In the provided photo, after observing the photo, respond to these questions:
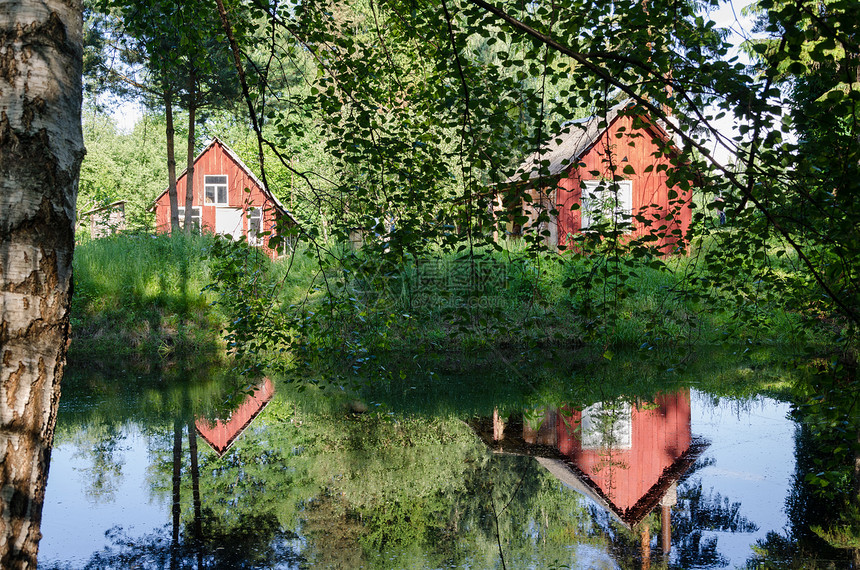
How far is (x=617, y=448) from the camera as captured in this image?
9.28 metres

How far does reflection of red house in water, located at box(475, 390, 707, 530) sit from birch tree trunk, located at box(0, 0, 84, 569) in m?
5.74

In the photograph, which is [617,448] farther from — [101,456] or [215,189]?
[215,189]

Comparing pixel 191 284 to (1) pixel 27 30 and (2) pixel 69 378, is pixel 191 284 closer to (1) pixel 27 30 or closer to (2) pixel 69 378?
(2) pixel 69 378

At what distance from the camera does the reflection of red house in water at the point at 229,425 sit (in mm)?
9836

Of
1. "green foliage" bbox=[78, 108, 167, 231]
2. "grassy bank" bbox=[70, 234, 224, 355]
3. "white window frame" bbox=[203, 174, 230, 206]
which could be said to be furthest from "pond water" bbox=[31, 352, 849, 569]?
"green foliage" bbox=[78, 108, 167, 231]

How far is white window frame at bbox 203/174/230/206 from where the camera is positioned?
3216 centimetres

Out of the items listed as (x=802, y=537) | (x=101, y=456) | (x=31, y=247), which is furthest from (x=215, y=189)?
(x=31, y=247)

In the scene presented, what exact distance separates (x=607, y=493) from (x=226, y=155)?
28260 mm

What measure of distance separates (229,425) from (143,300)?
5.85 m

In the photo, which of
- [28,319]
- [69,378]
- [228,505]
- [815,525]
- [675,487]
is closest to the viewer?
[28,319]

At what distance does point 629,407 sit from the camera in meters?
11.3

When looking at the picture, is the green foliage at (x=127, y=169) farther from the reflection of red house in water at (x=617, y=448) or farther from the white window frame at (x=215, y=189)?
the reflection of red house in water at (x=617, y=448)

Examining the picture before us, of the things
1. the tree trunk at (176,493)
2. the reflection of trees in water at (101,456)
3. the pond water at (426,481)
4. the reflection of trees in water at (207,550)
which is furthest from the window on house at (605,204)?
the reflection of trees in water at (101,456)

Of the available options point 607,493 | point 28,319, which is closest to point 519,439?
point 607,493
